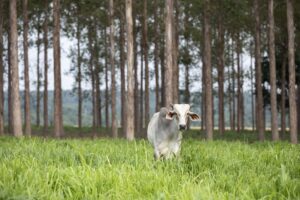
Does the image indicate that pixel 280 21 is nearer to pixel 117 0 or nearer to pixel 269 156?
pixel 117 0

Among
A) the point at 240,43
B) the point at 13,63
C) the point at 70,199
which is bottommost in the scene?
the point at 70,199

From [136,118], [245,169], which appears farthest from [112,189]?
[136,118]

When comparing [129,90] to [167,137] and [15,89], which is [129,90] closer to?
[15,89]

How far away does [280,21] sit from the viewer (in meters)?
28.0

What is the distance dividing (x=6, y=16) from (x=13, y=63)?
10.9 metres

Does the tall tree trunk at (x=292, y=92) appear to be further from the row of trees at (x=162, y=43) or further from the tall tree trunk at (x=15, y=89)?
the tall tree trunk at (x=15, y=89)

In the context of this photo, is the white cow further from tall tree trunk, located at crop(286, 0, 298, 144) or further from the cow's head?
tall tree trunk, located at crop(286, 0, 298, 144)

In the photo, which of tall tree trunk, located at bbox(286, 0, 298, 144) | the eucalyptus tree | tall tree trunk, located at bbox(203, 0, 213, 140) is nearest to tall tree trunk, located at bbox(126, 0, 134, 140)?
the eucalyptus tree

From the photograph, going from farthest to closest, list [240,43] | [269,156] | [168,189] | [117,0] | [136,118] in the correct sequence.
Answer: [240,43]
[136,118]
[117,0]
[269,156]
[168,189]

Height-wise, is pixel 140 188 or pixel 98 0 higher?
pixel 98 0

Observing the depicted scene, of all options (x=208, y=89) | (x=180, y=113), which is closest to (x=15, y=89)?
(x=208, y=89)

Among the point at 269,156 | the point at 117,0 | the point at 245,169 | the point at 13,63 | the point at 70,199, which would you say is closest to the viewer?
the point at 70,199

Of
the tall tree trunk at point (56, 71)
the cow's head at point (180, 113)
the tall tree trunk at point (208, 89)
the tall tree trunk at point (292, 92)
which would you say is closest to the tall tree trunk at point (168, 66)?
the tall tree trunk at point (208, 89)

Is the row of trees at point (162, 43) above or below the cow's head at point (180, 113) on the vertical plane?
above
